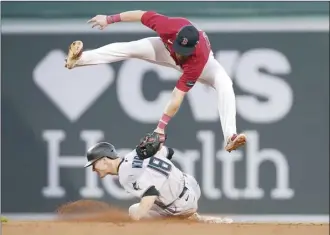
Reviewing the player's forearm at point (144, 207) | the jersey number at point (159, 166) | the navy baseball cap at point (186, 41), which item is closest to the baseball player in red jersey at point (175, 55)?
the navy baseball cap at point (186, 41)

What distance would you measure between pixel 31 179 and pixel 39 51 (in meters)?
1.05

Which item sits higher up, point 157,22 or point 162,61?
point 157,22

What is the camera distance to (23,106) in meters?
12.3

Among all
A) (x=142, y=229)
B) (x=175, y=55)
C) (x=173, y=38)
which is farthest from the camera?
(x=175, y=55)

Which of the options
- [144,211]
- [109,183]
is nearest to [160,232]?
[144,211]

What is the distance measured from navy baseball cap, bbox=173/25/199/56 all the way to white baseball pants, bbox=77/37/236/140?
28cm

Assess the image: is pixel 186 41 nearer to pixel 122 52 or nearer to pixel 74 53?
pixel 122 52

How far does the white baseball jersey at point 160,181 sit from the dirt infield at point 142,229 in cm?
62

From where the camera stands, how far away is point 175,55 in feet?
30.2

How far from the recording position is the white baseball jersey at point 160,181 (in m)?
9.30

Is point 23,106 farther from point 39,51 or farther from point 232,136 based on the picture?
point 232,136

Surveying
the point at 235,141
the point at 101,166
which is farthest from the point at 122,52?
the point at 235,141

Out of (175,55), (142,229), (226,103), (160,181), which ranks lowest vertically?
(142,229)

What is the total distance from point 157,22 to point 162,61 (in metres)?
0.36
